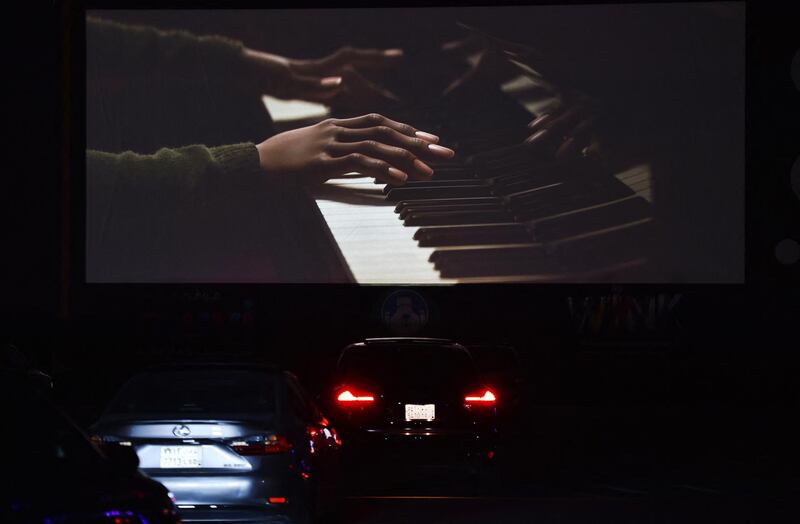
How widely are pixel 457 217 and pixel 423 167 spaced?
0.98 meters

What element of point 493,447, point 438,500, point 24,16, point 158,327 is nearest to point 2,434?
point 438,500

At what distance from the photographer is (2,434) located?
506 centimetres

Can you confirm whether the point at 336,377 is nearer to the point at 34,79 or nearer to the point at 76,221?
the point at 76,221

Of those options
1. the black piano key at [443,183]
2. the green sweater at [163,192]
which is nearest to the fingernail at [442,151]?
the black piano key at [443,183]

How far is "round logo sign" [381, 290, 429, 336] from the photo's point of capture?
25812 millimetres

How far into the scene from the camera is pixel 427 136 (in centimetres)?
2416

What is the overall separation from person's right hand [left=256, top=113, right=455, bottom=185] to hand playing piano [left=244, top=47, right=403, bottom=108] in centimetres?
35

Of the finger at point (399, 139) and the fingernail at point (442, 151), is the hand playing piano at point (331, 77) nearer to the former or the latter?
the finger at point (399, 139)

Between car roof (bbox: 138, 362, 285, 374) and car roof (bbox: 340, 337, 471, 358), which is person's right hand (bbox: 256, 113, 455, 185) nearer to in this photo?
car roof (bbox: 340, 337, 471, 358)

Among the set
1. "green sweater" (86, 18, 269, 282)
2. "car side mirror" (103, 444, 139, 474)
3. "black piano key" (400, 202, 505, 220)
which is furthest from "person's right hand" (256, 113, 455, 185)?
"car side mirror" (103, 444, 139, 474)

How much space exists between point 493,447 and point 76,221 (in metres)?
13.9

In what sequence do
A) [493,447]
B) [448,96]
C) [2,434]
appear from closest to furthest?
[2,434]
[493,447]
[448,96]

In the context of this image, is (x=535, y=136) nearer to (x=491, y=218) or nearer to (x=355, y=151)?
(x=491, y=218)

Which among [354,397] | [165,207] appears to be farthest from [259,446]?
[165,207]
